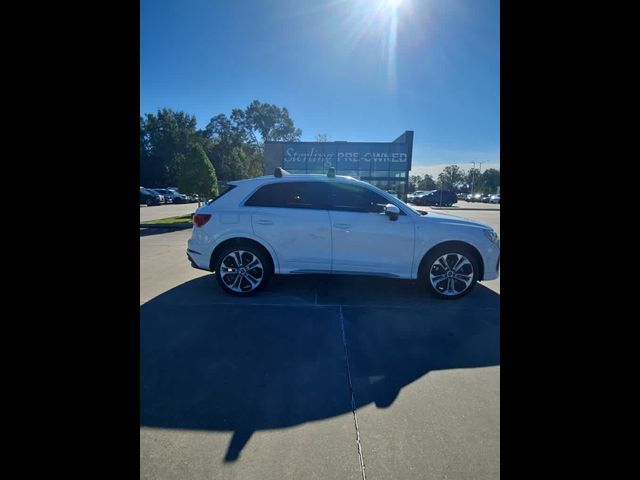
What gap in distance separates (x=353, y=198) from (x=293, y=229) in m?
1.07

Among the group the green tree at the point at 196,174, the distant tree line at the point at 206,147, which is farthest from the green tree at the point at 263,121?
the green tree at the point at 196,174

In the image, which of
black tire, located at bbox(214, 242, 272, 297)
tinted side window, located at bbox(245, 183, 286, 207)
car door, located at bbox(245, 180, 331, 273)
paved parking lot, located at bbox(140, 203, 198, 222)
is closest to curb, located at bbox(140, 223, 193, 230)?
paved parking lot, located at bbox(140, 203, 198, 222)

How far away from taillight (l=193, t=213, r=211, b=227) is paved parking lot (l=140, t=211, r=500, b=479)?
3.71ft

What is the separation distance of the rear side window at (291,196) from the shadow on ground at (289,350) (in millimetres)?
1378

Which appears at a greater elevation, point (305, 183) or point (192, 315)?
point (305, 183)

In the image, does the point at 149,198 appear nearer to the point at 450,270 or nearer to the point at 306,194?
the point at 306,194

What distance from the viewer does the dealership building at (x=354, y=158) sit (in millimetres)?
20562

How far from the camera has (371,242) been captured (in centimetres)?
421

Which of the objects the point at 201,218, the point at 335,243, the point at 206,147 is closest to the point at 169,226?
the point at 201,218

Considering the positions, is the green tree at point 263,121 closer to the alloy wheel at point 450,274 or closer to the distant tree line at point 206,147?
the distant tree line at point 206,147
